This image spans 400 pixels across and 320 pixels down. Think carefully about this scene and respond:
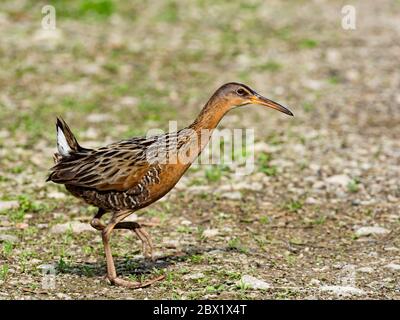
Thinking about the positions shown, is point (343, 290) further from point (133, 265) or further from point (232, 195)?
point (232, 195)

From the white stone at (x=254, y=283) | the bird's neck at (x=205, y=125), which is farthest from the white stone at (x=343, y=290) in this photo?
the bird's neck at (x=205, y=125)

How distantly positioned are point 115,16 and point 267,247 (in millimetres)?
9963

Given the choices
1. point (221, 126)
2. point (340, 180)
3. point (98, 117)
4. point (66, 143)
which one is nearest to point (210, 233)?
point (66, 143)

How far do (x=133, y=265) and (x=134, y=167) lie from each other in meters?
1.12

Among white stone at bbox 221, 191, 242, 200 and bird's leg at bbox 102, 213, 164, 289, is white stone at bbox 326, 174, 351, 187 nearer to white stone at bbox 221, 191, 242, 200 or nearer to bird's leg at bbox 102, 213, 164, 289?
white stone at bbox 221, 191, 242, 200

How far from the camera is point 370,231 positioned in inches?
358

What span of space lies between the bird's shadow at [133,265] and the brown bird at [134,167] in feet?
1.41

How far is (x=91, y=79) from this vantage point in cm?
1443

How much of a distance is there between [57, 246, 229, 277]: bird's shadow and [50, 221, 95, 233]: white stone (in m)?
0.88

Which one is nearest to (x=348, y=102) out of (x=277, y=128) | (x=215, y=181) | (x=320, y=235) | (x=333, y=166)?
(x=277, y=128)

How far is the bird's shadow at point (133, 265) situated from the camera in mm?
7859

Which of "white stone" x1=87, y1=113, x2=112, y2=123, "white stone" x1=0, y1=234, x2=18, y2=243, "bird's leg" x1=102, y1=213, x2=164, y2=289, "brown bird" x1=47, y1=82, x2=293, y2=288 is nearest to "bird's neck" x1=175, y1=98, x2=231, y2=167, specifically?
"brown bird" x1=47, y1=82, x2=293, y2=288
